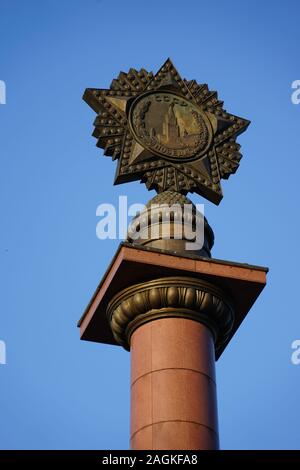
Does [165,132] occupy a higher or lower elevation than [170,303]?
higher

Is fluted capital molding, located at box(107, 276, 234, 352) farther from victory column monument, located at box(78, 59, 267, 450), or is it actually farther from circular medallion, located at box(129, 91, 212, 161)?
circular medallion, located at box(129, 91, 212, 161)

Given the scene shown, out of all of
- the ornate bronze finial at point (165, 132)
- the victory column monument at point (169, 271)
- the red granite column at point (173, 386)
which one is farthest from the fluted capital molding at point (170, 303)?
the ornate bronze finial at point (165, 132)

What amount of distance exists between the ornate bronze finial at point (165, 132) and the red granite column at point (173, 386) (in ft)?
10.6

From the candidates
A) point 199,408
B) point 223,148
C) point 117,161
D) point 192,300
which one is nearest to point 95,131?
point 117,161

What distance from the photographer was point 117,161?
17516 mm

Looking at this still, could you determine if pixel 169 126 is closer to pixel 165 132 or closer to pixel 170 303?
pixel 165 132

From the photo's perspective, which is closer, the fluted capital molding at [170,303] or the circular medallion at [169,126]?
the fluted capital molding at [170,303]

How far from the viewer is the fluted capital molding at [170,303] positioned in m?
15.1

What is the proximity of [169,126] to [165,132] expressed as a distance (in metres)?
0.16

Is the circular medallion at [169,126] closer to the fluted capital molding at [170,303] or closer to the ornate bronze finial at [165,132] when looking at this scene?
the ornate bronze finial at [165,132]

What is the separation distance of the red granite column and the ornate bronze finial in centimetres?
323

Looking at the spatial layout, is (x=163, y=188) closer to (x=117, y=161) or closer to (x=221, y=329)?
(x=117, y=161)

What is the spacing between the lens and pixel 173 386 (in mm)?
14328

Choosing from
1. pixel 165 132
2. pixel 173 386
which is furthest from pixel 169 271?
pixel 165 132
